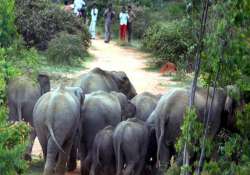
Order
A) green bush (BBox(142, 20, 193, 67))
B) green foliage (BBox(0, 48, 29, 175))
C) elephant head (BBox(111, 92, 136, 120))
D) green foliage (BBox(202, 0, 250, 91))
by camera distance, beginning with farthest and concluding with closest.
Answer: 1. green bush (BBox(142, 20, 193, 67))
2. elephant head (BBox(111, 92, 136, 120))
3. green foliage (BBox(202, 0, 250, 91))
4. green foliage (BBox(0, 48, 29, 175))

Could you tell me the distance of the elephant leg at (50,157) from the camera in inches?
496

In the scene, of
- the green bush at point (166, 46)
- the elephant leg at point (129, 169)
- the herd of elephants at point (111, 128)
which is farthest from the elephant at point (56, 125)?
the green bush at point (166, 46)

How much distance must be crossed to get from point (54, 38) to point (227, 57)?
787 inches

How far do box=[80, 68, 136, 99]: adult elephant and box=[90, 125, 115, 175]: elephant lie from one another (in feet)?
6.63

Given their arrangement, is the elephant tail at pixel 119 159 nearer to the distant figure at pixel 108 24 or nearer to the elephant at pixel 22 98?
the elephant at pixel 22 98

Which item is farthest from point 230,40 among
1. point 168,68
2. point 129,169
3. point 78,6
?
point 78,6

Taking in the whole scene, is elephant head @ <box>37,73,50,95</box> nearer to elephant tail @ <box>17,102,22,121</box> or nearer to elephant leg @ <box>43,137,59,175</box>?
elephant tail @ <box>17,102,22,121</box>

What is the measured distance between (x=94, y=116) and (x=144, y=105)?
51.4 inches

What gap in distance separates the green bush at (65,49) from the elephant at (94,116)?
13305 mm

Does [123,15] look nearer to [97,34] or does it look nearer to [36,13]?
[97,34]

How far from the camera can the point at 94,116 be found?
44.4 ft

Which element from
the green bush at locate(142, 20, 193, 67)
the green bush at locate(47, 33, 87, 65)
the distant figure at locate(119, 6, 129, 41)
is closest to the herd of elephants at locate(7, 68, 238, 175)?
the green bush at locate(47, 33, 87, 65)

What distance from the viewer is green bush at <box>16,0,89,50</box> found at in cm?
2952

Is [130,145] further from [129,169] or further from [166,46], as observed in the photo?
[166,46]
